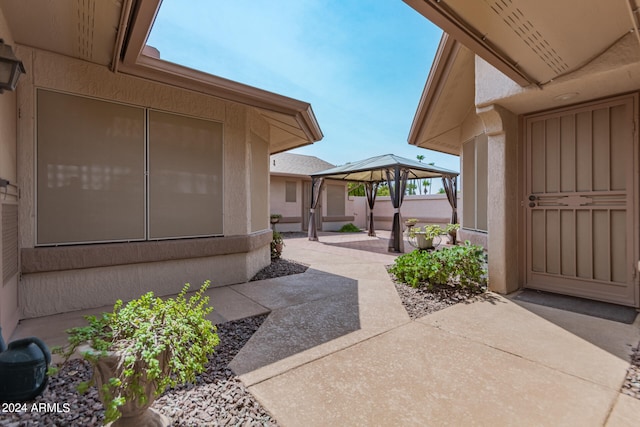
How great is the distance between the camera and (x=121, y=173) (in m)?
3.84

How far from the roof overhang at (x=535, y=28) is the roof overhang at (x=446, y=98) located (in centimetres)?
168

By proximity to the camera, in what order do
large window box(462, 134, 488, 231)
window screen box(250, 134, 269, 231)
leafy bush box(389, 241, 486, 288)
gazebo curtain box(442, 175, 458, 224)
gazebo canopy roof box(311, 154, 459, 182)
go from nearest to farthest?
leafy bush box(389, 241, 486, 288) → large window box(462, 134, 488, 231) → window screen box(250, 134, 269, 231) → gazebo canopy roof box(311, 154, 459, 182) → gazebo curtain box(442, 175, 458, 224)

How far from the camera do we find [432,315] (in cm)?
349

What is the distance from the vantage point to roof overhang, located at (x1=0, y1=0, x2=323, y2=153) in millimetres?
2541

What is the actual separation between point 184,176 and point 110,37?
1.87 metres

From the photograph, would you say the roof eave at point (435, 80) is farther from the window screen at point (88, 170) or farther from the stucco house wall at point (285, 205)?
the stucco house wall at point (285, 205)

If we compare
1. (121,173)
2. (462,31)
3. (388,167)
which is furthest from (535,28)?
(388,167)

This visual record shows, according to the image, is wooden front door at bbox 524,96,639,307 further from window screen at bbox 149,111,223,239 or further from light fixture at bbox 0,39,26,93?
light fixture at bbox 0,39,26,93

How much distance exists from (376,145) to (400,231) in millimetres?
23920

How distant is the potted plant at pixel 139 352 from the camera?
1.28 meters

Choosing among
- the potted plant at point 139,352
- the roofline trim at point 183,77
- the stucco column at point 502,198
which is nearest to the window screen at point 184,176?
the roofline trim at point 183,77

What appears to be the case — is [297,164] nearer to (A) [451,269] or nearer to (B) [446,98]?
(B) [446,98]

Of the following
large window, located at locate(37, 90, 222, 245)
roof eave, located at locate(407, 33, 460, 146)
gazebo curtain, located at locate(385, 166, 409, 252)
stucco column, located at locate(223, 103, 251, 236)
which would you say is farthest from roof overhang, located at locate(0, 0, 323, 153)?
gazebo curtain, located at locate(385, 166, 409, 252)

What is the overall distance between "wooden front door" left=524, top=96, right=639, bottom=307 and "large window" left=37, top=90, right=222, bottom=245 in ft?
16.6
